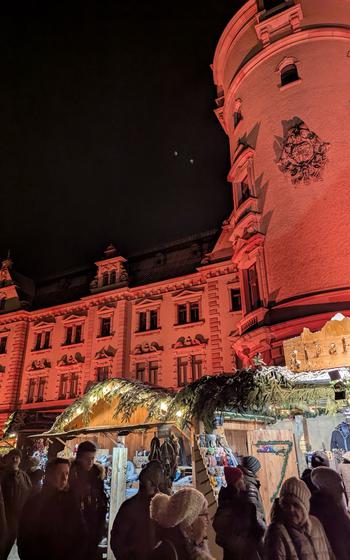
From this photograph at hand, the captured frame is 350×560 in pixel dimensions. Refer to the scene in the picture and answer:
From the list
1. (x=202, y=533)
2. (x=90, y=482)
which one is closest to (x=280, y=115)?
(x=90, y=482)

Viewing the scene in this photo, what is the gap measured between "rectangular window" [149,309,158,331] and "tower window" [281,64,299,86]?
51.1 ft

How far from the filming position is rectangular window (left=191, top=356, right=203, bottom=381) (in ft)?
79.0

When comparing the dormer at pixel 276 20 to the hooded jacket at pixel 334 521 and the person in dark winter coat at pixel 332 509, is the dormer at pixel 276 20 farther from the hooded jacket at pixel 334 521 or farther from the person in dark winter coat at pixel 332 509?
the hooded jacket at pixel 334 521

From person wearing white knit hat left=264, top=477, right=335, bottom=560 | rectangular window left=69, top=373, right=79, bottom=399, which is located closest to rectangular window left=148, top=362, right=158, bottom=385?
rectangular window left=69, top=373, right=79, bottom=399

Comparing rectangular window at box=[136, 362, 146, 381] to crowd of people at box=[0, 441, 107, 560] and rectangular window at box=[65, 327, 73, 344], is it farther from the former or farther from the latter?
crowd of people at box=[0, 441, 107, 560]

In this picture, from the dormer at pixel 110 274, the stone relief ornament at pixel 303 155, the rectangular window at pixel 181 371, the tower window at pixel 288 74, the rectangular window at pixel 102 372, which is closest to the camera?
the stone relief ornament at pixel 303 155

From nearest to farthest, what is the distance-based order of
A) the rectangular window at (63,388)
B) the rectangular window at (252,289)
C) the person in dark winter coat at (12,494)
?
the person in dark winter coat at (12,494) < the rectangular window at (252,289) < the rectangular window at (63,388)

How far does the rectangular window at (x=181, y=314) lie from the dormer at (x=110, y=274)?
5.14 meters

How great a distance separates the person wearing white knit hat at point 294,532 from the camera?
393 cm

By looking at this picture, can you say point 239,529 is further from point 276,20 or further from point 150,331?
point 150,331

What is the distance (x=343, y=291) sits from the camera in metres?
13.9

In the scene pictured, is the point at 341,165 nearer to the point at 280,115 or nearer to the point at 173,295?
the point at 280,115

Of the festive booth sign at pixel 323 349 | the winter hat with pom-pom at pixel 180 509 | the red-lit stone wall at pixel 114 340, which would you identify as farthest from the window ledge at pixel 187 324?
the winter hat with pom-pom at pixel 180 509

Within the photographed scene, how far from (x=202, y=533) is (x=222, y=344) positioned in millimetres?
20032
